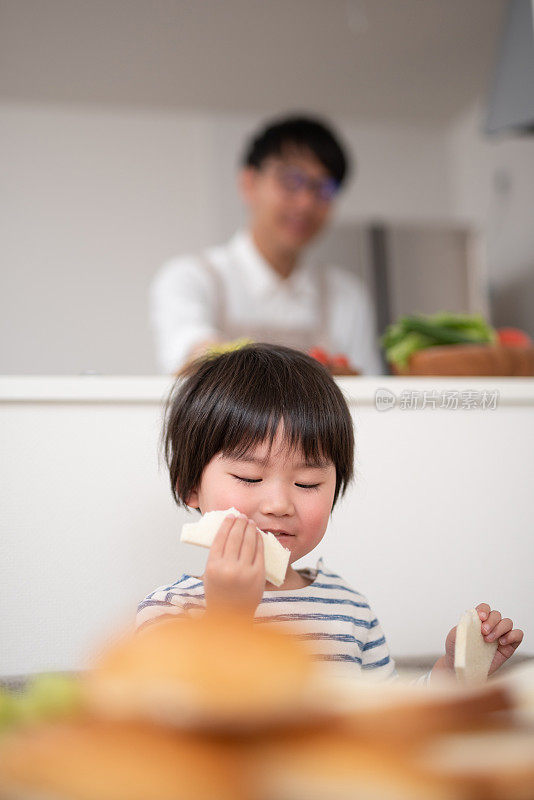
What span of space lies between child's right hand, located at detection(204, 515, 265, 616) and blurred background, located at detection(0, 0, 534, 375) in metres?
2.84

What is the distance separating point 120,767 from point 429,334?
4.24 ft

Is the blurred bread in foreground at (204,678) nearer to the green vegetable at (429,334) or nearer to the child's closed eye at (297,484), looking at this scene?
the child's closed eye at (297,484)

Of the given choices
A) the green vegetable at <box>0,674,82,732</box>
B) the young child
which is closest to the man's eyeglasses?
the young child

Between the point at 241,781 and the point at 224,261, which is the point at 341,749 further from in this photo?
the point at 224,261

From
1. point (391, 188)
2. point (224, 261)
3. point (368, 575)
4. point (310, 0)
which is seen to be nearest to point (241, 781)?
point (368, 575)

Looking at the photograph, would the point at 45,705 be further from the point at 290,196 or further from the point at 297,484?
the point at 290,196

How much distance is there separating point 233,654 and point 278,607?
0.66 metres

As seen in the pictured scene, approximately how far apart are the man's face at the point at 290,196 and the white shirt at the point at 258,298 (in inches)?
4.8

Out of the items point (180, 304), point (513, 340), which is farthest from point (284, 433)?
point (180, 304)

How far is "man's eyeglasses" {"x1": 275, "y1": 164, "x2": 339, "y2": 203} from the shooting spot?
8.28 feet

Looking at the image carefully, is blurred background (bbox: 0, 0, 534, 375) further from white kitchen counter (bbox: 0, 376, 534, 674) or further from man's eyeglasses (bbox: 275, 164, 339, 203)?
white kitchen counter (bbox: 0, 376, 534, 674)

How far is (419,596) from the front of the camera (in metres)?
1.22

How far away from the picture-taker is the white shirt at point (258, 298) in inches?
94.4

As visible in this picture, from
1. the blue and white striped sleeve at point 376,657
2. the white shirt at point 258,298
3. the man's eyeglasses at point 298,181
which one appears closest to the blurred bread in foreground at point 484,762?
the blue and white striped sleeve at point 376,657
